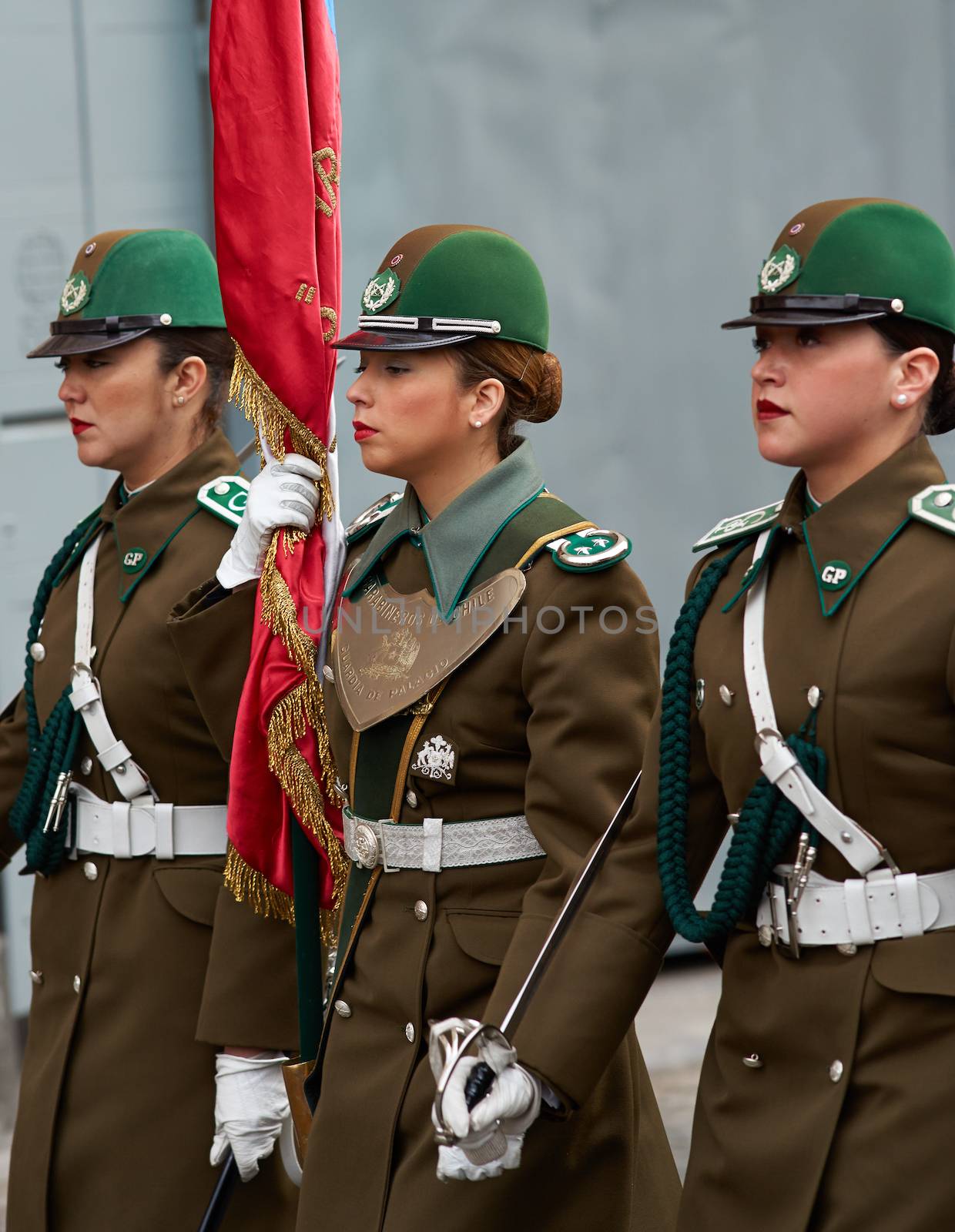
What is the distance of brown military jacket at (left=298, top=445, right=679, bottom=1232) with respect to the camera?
3043 mm

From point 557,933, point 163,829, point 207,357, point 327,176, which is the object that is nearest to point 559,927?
point 557,933

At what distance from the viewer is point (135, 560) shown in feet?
12.9

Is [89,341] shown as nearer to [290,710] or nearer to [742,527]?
[290,710]

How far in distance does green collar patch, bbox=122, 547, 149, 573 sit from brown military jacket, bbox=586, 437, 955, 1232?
1.44m

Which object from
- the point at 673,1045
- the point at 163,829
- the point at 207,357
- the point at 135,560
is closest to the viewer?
the point at 163,829

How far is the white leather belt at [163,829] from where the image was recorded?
3.80m

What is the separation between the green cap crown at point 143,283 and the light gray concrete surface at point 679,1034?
2.66m

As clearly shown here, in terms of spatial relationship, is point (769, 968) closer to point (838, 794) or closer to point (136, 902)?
point (838, 794)

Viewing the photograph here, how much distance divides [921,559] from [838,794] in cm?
33

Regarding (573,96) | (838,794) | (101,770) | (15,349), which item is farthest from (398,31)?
(838,794)

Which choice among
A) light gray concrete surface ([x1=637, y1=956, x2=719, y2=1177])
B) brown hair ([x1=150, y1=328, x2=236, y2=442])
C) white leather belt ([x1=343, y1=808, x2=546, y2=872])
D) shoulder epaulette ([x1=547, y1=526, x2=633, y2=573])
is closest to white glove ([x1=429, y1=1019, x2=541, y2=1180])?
white leather belt ([x1=343, y1=808, x2=546, y2=872])

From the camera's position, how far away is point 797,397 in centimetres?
271

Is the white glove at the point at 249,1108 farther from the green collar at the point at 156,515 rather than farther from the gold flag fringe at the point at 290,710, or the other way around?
the green collar at the point at 156,515

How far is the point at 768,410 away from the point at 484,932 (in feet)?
3.10
